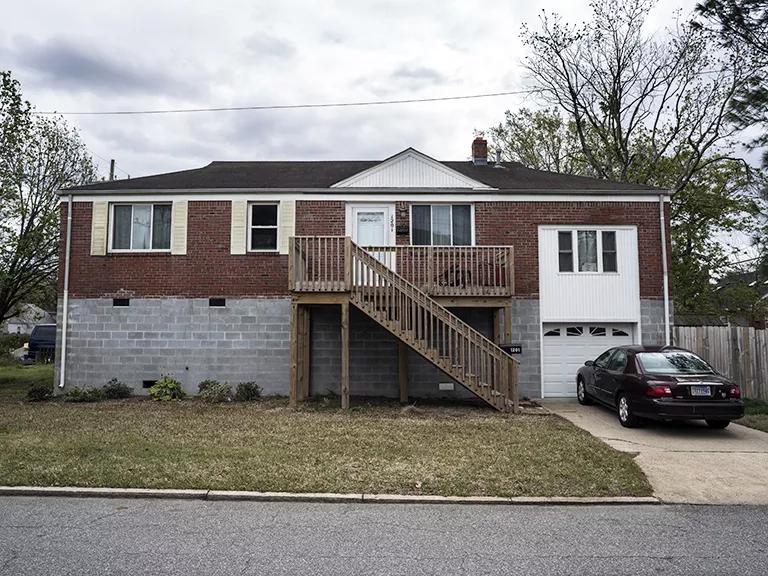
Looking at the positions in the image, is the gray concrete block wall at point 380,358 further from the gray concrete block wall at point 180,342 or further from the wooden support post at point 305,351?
the gray concrete block wall at point 180,342

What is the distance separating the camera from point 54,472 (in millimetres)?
6383

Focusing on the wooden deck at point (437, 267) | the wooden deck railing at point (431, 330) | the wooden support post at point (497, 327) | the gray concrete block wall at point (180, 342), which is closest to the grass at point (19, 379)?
the gray concrete block wall at point (180, 342)

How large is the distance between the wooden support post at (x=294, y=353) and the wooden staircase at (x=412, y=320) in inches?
2.1

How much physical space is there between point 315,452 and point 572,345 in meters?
8.74

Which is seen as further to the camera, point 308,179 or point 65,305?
point 308,179

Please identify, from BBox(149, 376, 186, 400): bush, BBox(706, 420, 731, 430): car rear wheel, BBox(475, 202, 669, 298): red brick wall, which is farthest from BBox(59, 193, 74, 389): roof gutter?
BBox(706, 420, 731, 430): car rear wheel

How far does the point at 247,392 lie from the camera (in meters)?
13.2

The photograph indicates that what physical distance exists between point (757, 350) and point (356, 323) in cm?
929

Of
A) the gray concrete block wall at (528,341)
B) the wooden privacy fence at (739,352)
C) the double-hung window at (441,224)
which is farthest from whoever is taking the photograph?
the double-hung window at (441,224)

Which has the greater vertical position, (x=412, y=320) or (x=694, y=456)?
(x=412, y=320)

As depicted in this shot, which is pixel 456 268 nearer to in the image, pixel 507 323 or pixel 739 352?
pixel 507 323

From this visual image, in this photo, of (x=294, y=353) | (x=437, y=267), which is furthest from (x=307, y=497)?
(x=437, y=267)

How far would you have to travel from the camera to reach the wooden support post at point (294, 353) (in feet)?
38.1

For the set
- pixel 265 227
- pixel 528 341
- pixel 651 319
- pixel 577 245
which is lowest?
pixel 528 341
